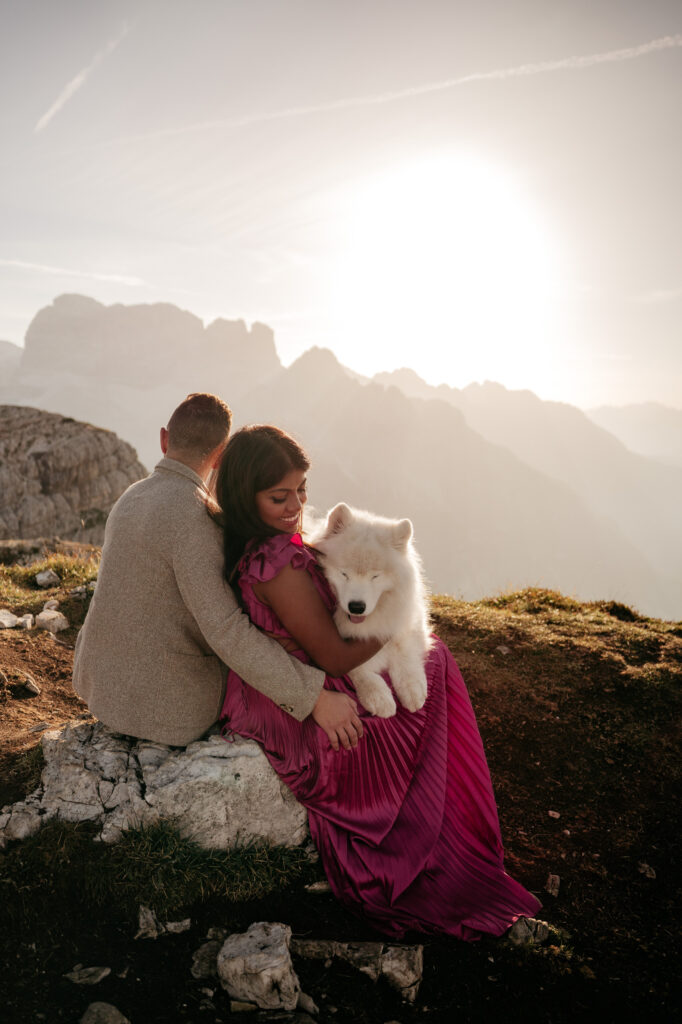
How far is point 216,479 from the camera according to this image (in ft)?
11.2

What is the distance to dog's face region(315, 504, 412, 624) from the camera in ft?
11.7

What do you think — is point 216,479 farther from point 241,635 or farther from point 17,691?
point 17,691

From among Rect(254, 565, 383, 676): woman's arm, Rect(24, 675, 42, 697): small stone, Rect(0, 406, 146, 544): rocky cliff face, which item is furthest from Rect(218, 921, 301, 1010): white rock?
Rect(0, 406, 146, 544): rocky cliff face

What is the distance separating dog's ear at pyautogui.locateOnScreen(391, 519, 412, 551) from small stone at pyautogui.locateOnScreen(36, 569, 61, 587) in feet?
24.8

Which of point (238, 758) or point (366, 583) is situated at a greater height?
point (366, 583)

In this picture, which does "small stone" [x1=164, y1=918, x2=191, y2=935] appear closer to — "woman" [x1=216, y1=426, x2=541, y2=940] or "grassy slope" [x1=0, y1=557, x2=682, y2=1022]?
"grassy slope" [x1=0, y1=557, x2=682, y2=1022]

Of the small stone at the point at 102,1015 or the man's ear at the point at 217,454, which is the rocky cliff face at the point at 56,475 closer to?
the man's ear at the point at 217,454

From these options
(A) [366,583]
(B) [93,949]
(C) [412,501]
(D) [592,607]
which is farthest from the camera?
(C) [412,501]

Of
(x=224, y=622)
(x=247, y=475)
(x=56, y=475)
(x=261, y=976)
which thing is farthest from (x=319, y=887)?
(x=56, y=475)

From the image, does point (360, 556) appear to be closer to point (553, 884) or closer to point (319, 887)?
point (319, 887)

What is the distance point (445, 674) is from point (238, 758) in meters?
1.72

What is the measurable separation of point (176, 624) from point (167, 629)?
60mm

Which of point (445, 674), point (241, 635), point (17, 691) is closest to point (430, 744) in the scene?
point (445, 674)

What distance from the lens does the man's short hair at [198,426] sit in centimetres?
329
